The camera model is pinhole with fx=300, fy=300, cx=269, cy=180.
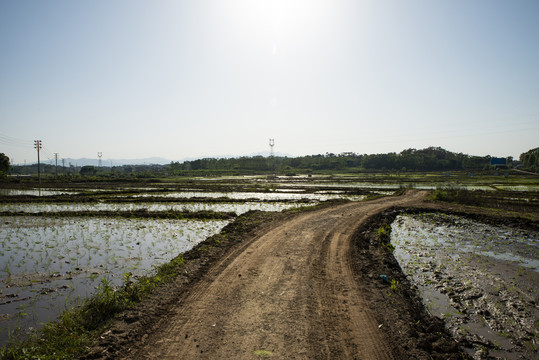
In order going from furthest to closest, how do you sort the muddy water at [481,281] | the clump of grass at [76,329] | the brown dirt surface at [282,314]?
the muddy water at [481,281], the brown dirt surface at [282,314], the clump of grass at [76,329]

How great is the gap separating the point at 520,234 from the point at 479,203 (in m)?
10.5

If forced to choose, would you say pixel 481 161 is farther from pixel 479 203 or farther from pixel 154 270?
pixel 154 270

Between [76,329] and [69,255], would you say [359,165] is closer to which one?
[69,255]

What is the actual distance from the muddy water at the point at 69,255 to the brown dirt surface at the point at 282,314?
2.37 meters

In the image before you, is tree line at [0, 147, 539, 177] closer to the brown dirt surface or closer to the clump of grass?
the brown dirt surface

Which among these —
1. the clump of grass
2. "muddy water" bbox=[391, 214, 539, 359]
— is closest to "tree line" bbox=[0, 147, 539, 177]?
"muddy water" bbox=[391, 214, 539, 359]

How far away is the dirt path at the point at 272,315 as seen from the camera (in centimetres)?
536

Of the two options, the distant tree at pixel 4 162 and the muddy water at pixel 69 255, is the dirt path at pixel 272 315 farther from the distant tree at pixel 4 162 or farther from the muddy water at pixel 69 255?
the distant tree at pixel 4 162

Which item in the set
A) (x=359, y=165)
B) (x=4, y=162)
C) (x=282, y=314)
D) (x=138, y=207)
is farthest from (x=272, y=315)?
(x=359, y=165)

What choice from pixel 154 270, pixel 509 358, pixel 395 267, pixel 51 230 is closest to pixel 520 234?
pixel 395 267

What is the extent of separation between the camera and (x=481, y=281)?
931cm

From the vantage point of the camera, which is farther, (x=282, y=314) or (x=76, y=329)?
(x=282, y=314)

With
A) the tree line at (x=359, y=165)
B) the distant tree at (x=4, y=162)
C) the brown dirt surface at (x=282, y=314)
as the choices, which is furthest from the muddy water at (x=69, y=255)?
the tree line at (x=359, y=165)

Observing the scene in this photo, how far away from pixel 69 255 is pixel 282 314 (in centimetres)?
999
